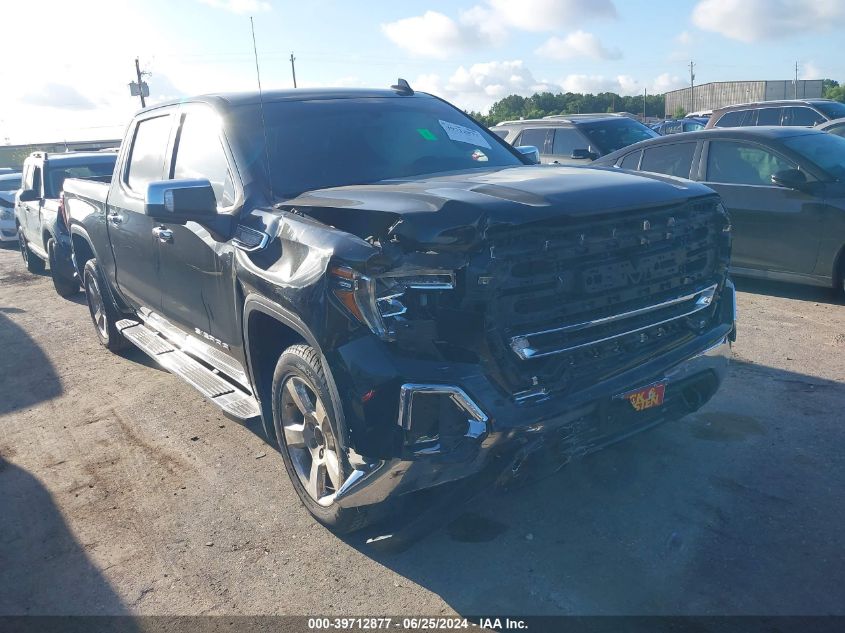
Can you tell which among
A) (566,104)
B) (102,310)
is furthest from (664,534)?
(566,104)

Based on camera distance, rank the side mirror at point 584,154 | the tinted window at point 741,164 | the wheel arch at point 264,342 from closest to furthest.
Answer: the wheel arch at point 264,342 → the tinted window at point 741,164 → the side mirror at point 584,154

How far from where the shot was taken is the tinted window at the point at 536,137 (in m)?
12.8

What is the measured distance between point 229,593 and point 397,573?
0.74 metres

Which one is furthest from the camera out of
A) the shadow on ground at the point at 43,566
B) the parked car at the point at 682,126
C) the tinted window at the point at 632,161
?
the parked car at the point at 682,126

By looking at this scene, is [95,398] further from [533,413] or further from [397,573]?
[533,413]

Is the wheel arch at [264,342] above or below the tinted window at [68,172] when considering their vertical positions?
below

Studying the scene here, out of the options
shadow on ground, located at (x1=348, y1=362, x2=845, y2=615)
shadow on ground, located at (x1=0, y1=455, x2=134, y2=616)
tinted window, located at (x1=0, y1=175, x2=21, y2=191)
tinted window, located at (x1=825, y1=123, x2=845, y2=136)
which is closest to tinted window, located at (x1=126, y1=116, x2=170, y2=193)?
shadow on ground, located at (x1=0, y1=455, x2=134, y2=616)

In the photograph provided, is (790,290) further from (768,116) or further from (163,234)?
(768,116)

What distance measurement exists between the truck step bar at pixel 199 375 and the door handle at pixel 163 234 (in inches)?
31.6

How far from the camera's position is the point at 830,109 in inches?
565

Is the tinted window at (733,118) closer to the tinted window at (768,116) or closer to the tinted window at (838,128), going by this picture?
the tinted window at (768,116)

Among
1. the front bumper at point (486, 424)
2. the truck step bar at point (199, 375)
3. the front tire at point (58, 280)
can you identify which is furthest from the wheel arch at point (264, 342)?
the front tire at point (58, 280)

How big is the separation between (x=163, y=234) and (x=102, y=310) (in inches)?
110

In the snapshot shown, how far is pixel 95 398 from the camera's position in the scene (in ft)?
19.7
